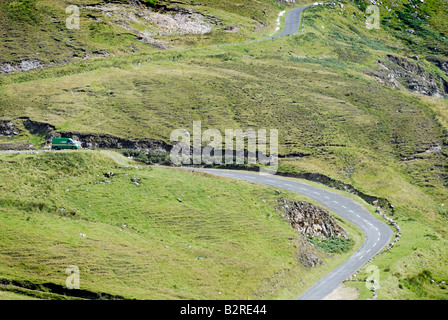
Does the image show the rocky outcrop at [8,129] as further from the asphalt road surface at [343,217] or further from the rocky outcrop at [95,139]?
the asphalt road surface at [343,217]

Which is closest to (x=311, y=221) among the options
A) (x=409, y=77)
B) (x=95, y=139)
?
(x=95, y=139)

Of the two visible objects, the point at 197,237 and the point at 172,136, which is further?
the point at 172,136

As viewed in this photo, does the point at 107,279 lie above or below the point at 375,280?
below

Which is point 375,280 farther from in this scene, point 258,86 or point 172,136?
point 258,86

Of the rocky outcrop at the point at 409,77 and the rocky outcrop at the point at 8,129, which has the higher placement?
the rocky outcrop at the point at 409,77

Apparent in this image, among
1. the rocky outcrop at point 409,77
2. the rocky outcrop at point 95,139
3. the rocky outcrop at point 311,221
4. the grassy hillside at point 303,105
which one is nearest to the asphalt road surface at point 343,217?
the grassy hillside at point 303,105

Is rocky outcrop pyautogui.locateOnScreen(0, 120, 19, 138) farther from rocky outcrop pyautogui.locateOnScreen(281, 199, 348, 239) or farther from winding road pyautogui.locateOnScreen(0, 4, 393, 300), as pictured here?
rocky outcrop pyautogui.locateOnScreen(281, 199, 348, 239)
